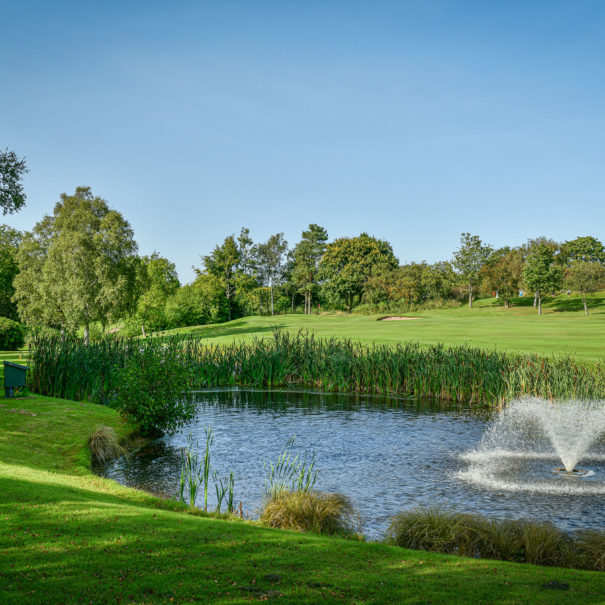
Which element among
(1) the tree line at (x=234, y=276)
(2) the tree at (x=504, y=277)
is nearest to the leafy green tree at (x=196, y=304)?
(1) the tree line at (x=234, y=276)

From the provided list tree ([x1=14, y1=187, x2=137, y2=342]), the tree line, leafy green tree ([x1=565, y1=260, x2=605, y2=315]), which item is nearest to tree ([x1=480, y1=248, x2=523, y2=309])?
the tree line

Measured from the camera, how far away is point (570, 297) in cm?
6756

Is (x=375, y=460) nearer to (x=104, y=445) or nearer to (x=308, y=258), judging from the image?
(x=104, y=445)

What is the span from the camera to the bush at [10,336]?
34625 millimetres

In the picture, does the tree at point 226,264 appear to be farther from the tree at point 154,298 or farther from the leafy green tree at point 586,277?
the leafy green tree at point 586,277

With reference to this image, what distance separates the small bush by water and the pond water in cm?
93

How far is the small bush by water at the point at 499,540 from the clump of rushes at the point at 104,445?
675cm

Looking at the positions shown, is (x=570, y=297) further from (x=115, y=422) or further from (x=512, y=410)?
(x=115, y=422)

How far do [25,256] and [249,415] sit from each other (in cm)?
2976

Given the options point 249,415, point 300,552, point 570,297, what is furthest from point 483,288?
point 300,552

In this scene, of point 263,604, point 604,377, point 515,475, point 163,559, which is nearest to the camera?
point 263,604

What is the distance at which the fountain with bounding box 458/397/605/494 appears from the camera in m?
10.5

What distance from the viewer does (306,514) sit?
7457 millimetres

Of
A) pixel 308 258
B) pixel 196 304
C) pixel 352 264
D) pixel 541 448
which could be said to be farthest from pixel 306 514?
pixel 308 258
